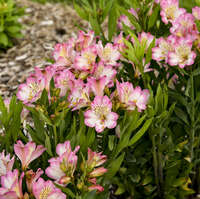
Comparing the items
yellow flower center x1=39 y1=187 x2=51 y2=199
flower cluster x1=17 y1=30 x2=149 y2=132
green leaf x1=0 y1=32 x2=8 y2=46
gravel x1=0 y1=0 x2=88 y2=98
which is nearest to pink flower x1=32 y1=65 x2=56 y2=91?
flower cluster x1=17 y1=30 x2=149 y2=132

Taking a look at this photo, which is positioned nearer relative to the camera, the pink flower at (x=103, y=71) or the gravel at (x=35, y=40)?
the pink flower at (x=103, y=71)

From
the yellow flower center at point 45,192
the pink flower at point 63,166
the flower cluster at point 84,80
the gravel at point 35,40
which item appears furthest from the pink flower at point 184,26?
the gravel at point 35,40

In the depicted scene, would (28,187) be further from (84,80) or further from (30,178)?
(84,80)

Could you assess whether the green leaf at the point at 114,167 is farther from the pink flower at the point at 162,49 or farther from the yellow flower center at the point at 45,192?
the pink flower at the point at 162,49

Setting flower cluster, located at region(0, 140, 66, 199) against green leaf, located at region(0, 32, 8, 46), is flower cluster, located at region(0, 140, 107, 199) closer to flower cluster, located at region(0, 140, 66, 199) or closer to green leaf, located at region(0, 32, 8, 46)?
flower cluster, located at region(0, 140, 66, 199)

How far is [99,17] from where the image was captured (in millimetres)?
1514

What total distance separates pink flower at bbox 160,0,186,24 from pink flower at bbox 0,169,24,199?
2.69ft

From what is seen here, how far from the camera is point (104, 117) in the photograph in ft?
3.60

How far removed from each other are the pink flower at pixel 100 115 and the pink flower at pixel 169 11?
0.47m

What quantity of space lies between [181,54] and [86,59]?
34 centimetres

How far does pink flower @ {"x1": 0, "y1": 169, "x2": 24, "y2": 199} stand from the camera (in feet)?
2.92

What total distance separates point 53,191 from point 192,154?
0.81m

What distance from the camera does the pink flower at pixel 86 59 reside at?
1192 millimetres

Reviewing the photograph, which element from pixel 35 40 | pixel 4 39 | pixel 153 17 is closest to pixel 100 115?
pixel 153 17
